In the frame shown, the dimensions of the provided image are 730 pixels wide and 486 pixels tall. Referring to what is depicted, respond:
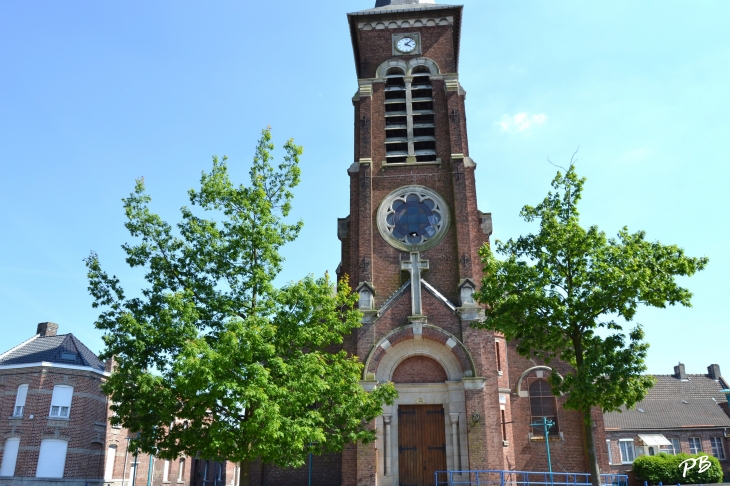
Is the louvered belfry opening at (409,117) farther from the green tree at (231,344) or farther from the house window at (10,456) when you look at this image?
the house window at (10,456)

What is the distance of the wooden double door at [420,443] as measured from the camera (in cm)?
2009

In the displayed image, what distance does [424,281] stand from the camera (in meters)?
22.3

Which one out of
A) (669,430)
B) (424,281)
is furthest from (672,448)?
(424,281)

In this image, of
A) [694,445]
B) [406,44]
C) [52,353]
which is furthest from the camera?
[694,445]

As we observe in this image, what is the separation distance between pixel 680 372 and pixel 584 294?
38.5 metres

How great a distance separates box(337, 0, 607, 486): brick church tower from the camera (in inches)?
797

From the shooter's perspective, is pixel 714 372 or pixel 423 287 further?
pixel 714 372

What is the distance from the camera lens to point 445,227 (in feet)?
77.6

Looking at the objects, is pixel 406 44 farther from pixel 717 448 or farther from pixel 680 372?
pixel 680 372

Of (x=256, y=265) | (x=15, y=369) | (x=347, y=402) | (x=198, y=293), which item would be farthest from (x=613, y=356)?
(x=15, y=369)

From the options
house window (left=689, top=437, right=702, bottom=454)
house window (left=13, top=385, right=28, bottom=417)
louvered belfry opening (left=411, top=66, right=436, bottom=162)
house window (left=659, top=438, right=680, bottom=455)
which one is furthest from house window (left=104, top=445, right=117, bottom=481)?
house window (left=689, top=437, right=702, bottom=454)

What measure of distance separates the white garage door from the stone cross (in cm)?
1762

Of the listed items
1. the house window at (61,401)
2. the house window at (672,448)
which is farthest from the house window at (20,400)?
the house window at (672,448)

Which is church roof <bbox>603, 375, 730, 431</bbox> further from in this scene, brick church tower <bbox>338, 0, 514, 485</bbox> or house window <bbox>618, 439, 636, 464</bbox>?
brick church tower <bbox>338, 0, 514, 485</bbox>
